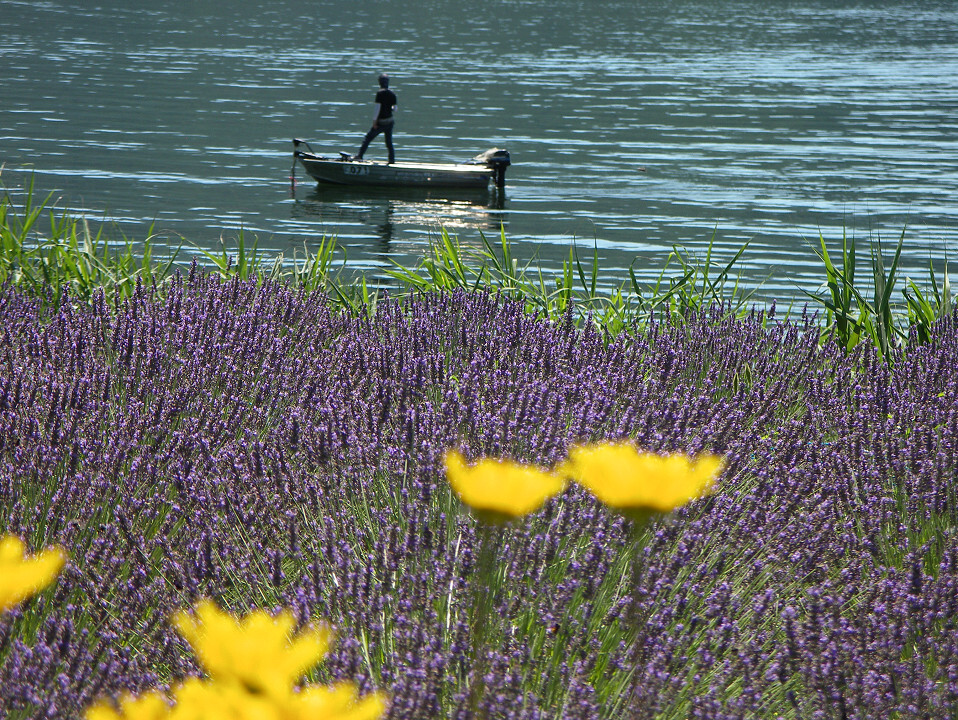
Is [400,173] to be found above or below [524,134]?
below

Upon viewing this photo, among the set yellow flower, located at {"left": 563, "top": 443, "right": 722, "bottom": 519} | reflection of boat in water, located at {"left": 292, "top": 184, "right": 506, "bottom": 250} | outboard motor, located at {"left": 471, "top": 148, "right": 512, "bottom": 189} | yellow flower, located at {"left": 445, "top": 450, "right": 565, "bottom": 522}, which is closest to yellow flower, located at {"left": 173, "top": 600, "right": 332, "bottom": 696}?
yellow flower, located at {"left": 445, "top": 450, "right": 565, "bottom": 522}

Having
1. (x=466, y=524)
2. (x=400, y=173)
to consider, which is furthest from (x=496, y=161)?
(x=466, y=524)

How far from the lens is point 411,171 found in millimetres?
24453

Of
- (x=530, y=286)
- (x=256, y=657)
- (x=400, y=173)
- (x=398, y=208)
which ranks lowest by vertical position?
(x=398, y=208)

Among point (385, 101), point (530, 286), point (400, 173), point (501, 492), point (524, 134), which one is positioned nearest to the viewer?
point (501, 492)

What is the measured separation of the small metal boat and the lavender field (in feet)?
67.8

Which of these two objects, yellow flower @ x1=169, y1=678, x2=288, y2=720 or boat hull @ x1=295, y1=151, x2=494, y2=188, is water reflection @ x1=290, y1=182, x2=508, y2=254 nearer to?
boat hull @ x1=295, y1=151, x2=494, y2=188

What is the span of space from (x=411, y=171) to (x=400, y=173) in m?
0.31

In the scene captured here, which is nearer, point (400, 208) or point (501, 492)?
point (501, 492)

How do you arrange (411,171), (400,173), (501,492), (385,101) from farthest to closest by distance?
(400,173), (411,171), (385,101), (501,492)

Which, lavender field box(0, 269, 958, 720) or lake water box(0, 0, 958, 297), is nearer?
lavender field box(0, 269, 958, 720)

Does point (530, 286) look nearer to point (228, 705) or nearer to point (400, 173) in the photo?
point (228, 705)

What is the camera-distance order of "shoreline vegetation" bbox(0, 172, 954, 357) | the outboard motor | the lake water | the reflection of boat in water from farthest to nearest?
the outboard motor, the reflection of boat in water, the lake water, "shoreline vegetation" bbox(0, 172, 954, 357)

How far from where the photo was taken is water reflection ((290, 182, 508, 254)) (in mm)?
22844
